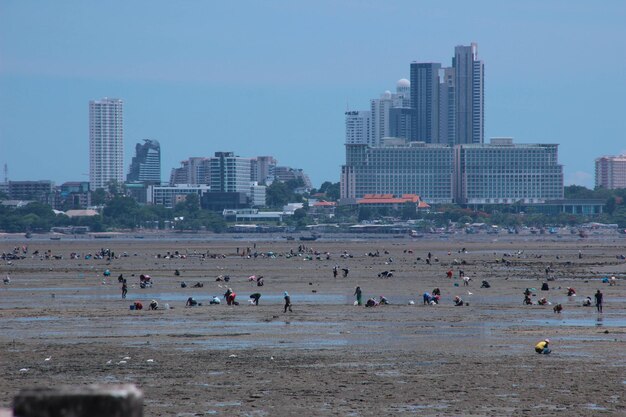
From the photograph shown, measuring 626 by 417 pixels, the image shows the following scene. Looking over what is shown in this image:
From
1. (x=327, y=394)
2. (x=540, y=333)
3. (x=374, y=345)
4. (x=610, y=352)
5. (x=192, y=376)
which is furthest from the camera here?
(x=540, y=333)

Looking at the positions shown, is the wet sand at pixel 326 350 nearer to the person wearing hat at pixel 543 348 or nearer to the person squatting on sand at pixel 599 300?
the person wearing hat at pixel 543 348

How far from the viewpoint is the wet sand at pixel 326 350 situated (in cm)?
1766

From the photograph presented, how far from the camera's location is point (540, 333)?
28.3 meters

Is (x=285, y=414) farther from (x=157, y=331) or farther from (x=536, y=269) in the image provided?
(x=536, y=269)

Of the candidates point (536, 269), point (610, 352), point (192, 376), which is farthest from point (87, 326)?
point (536, 269)

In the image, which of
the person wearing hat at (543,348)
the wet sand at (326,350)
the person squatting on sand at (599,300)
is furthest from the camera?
the person squatting on sand at (599,300)

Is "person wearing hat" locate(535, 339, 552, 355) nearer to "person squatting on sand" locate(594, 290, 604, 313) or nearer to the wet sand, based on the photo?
the wet sand

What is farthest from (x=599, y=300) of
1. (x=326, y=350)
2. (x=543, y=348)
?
(x=326, y=350)

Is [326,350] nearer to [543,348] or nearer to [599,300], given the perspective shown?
[543,348]

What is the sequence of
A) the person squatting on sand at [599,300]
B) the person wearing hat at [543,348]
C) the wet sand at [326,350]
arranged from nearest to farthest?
the wet sand at [326,350] → the person wearing hat at [543,348] → the person squatting on sand at [599,300]

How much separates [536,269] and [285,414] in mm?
50703

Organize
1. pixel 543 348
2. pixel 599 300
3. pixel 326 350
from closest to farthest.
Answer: pixel 543 348, pixel 326 350, pixel 599 300

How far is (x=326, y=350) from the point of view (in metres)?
24.9

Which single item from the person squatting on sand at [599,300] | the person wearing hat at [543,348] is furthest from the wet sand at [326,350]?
the person squatting on sand at [599,300]
